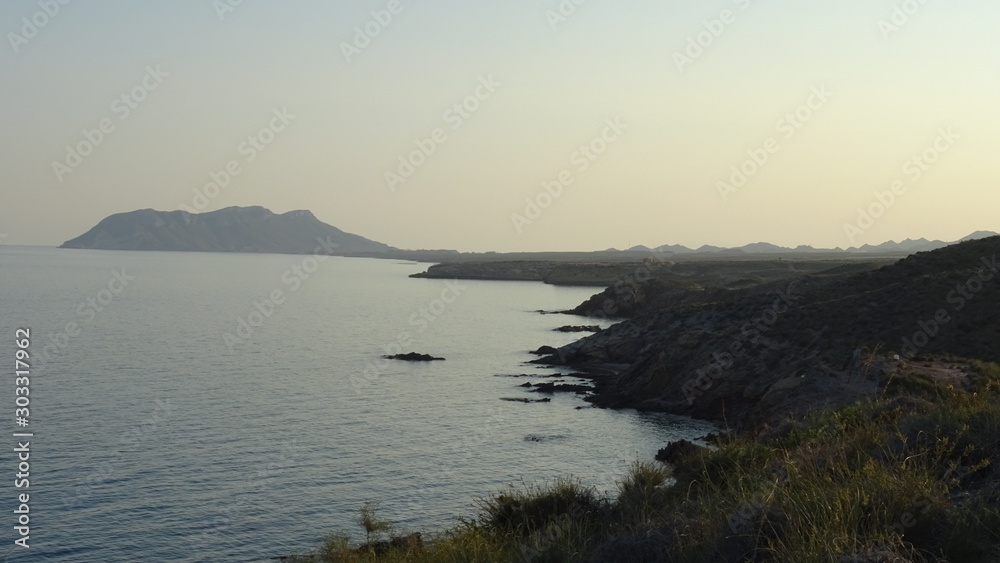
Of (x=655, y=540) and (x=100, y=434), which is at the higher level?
(x=655, y=540)

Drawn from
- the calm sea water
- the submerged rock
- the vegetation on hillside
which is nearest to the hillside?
the calm sea water

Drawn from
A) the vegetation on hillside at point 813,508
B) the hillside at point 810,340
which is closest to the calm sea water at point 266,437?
the hillside at point 810,340

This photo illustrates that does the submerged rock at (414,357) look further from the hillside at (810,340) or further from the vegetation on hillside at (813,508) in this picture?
the vegetation on hillside at (813,508)

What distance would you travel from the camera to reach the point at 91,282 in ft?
495

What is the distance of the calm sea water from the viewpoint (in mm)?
23000

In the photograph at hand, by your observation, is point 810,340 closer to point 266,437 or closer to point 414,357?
point 266,437

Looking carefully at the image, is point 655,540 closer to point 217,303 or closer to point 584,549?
point 584,549

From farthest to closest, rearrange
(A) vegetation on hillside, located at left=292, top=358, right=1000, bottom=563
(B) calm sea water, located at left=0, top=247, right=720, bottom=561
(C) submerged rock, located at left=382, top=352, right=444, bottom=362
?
1. (C) submerged rock, located at left=382, top=352, right=444, bottom=362
2. (B) calm sea water, located at left=0, top=247, right=720, bottom=561
3. (A) vegetation on hillside, located at left=292, top=358, right=1000, bottom=563

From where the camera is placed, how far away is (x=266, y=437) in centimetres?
3331

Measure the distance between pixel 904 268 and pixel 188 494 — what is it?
43030 millimetres

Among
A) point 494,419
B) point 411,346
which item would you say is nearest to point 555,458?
point 494,419

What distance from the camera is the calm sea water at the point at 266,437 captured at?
75.5ft

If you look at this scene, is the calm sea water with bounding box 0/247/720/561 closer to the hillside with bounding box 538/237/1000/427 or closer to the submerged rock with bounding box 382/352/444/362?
the submerged rock with bounding box 382/352/444/362

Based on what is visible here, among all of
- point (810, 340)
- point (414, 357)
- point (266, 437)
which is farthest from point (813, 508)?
point (414, 357)
